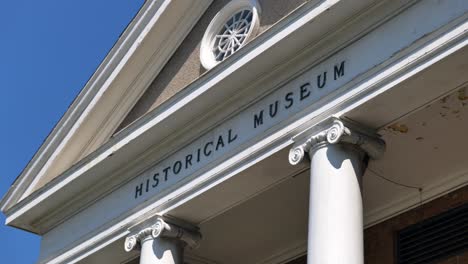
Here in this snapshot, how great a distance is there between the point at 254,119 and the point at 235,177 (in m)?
0.76

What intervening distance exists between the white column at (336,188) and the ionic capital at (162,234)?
9.07ft

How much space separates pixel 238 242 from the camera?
18188 millimetres

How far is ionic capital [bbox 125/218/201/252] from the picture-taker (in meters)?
16.5

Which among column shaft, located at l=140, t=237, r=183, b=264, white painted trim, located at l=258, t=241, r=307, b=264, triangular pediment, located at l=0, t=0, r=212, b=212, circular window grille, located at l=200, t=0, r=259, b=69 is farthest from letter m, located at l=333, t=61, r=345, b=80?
white painted trim, located at l=258, t=241, r=307, b=264

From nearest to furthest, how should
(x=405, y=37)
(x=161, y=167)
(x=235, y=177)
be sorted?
(x=405, y=37)
(x=235, y=177)
(x=161, y=167)

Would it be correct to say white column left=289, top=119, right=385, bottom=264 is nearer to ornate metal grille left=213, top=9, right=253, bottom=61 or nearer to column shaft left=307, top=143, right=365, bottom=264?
column shaft left=307, top=143, right=365, bottom=264

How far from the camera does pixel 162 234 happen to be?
16.5 m

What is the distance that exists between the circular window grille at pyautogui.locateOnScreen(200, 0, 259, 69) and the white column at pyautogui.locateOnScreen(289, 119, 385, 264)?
256 cm

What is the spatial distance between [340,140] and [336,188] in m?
0.58

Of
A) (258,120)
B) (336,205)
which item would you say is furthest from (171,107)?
(336,205)

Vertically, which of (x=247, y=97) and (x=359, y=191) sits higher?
(x=247, y=97)

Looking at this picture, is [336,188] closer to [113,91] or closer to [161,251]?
[161,251]

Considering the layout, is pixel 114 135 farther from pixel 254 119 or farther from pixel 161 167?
pixel 254 119

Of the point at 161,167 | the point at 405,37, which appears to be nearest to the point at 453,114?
the point at 405,37
